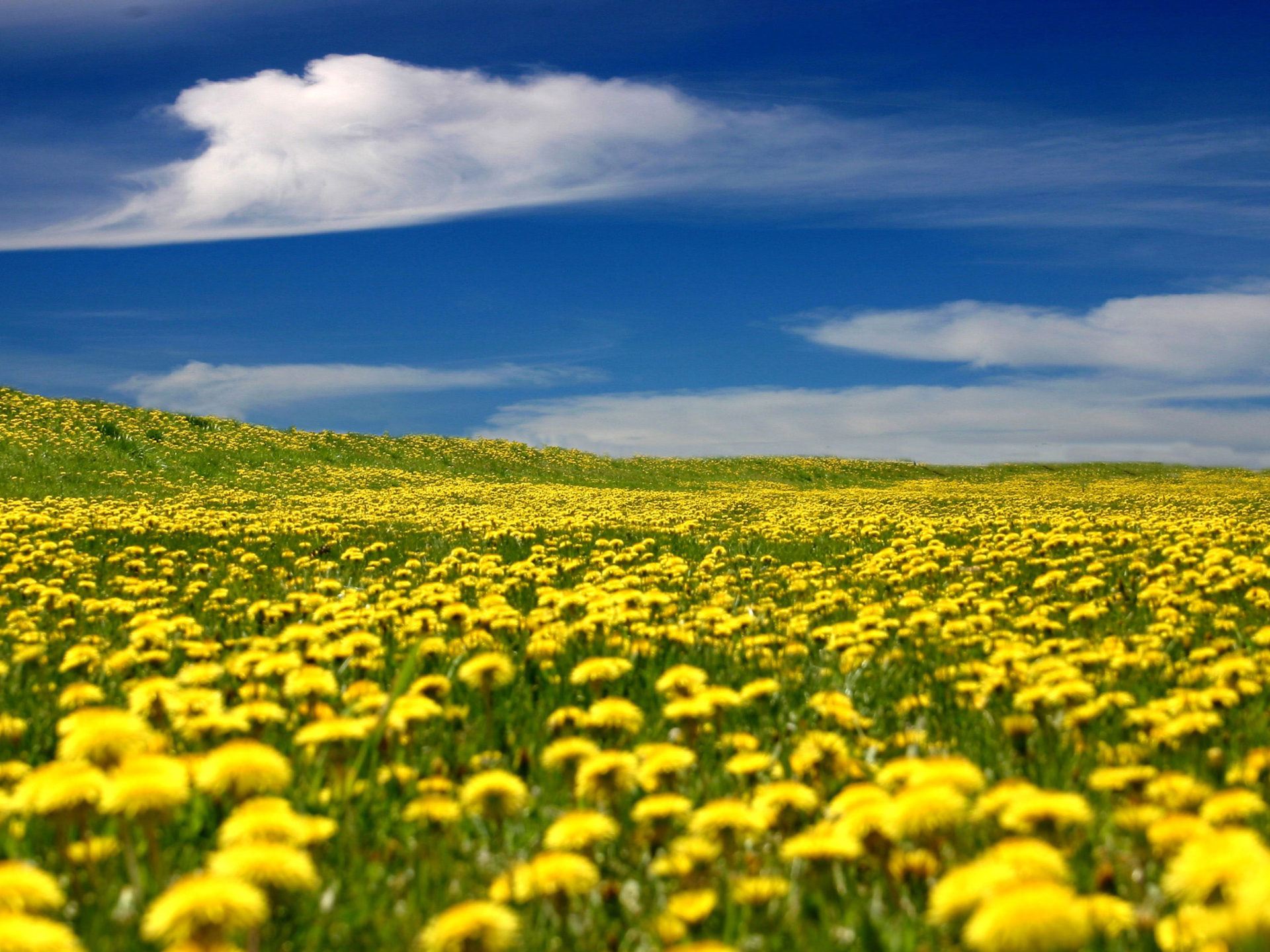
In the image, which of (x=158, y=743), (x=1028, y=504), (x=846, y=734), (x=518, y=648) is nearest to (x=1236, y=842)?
(x=846, y=734)

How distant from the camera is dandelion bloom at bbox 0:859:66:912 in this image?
2.02 metres

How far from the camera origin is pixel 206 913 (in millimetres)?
1866

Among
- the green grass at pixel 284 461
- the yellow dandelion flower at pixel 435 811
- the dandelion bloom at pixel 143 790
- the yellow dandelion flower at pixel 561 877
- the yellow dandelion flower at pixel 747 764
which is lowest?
the yellow dandelion flower at pixel 435 811

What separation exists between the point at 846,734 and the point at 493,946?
8.52 feet

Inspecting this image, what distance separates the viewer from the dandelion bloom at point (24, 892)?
2018 mm

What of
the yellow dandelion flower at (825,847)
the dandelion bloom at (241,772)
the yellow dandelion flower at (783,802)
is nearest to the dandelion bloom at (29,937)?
the dandelion bloom at (241,772)

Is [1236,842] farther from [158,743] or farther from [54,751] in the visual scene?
[54,751]

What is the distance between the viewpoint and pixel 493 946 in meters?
1.97

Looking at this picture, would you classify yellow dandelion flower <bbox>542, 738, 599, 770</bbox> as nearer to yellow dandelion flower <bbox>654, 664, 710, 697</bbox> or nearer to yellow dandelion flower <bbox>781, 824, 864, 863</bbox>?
yellow dandelion flower <bbox>654, 664, 710, 697</bbox>

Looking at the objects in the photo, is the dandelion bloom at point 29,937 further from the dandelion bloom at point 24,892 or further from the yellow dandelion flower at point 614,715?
the yellow dandelion flower at point 614,715

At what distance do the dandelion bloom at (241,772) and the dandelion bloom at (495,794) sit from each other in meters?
0.57

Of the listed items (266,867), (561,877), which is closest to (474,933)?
(561,877)

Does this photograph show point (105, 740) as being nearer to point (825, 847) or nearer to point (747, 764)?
point (747, 764)

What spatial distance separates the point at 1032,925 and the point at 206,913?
5.73ft
